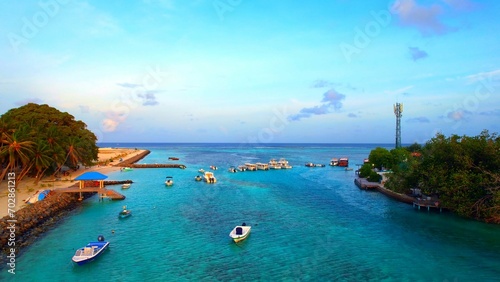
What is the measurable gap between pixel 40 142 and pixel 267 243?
120 feet

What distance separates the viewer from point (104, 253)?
2659cm

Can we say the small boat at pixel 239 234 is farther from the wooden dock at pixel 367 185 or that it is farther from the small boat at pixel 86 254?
the wooden dock at pixel 367 185

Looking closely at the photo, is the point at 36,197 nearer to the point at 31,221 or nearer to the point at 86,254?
the point at 31,221

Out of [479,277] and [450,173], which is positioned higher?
[450,173]

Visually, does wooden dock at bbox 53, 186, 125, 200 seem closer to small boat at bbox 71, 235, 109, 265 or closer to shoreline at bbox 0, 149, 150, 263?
shoreline at bbox 0, 149, 150, 263

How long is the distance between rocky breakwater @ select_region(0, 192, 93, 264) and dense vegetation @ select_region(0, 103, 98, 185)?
6.87 metres

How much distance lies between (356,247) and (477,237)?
40.4 feet

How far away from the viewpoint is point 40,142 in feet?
155

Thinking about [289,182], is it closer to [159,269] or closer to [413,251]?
[413,251]

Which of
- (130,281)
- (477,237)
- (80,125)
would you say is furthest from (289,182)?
(130,281)

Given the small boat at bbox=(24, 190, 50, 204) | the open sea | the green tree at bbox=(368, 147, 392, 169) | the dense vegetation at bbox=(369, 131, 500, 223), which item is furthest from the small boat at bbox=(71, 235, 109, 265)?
the green tree at bbox=(368, 147, 392, 169)

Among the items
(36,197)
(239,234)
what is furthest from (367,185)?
(36,197)

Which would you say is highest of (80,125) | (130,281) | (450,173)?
(80,125)

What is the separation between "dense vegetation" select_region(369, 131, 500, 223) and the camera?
116 ft
